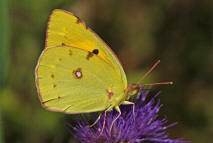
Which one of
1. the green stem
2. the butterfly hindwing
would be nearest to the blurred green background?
the green stem

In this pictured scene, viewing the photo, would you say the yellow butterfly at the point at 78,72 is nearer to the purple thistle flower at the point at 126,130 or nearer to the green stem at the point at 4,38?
the purple thistle flower at the point at 126,130

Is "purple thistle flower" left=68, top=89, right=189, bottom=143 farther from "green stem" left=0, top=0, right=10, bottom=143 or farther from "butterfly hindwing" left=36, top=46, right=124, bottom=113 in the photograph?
"green stem" left=0, top=0, right=10, bottom=143

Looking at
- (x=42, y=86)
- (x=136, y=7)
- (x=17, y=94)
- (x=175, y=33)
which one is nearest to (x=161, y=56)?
(x=175, y=33)

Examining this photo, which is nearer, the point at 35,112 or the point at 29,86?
the point at 35,112

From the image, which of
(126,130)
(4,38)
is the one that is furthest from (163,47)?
(4,38)

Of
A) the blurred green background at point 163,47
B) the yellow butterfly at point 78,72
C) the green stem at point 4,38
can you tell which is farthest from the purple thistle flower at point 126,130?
the blurred green background at point 163,47

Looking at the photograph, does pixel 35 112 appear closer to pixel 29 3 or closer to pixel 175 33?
pixel 29 3

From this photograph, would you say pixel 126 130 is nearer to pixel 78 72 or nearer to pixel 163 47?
pixel 78 72

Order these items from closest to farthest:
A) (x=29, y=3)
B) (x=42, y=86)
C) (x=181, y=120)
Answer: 1. (x=42, y=86)
2. (x=29, y=3)
3. (x=181, y=120)
